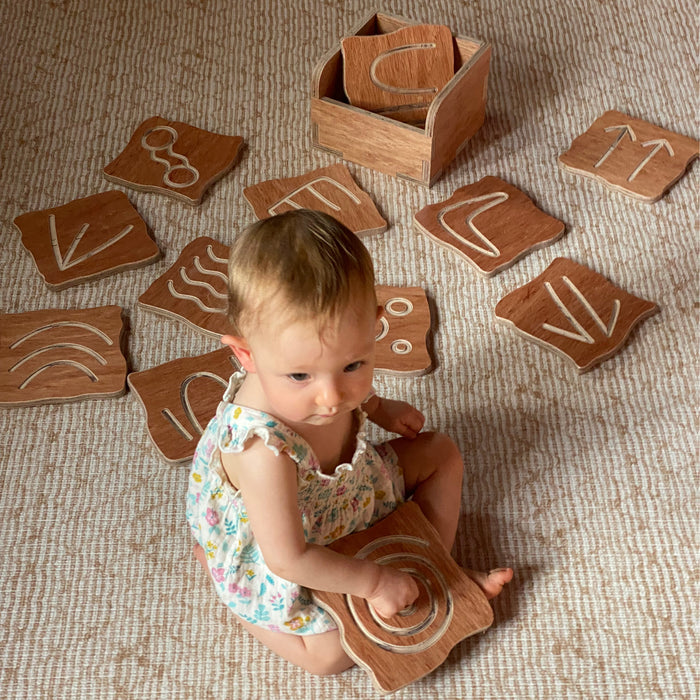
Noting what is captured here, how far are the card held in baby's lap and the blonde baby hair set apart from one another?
0.29 m

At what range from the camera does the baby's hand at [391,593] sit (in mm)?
825

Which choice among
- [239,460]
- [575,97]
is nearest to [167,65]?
[575,97]

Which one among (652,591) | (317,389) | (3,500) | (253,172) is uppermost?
(317,389)

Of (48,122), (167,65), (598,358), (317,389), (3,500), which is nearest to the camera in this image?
(317,389)

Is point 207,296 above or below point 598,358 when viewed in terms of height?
below

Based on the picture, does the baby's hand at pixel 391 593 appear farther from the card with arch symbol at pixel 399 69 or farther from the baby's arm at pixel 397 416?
Result: the card with arch symbol at pixel 399 69

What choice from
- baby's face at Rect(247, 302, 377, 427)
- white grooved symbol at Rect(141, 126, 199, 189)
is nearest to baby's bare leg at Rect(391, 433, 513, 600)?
baby's face at Rect(247, 302, 377, 427)

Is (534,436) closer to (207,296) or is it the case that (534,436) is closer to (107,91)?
(207,296)

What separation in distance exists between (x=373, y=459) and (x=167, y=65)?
0.98 m

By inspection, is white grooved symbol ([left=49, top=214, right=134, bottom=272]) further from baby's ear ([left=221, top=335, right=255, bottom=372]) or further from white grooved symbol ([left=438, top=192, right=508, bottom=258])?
baby's ear ([left=221, top=335, right=255, bottom=372])

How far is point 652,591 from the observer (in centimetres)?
92

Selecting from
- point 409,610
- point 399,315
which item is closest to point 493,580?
point 409,610

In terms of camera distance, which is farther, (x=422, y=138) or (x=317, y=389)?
(x=422, y=138)

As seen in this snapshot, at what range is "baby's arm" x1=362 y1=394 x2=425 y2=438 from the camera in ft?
3.14
